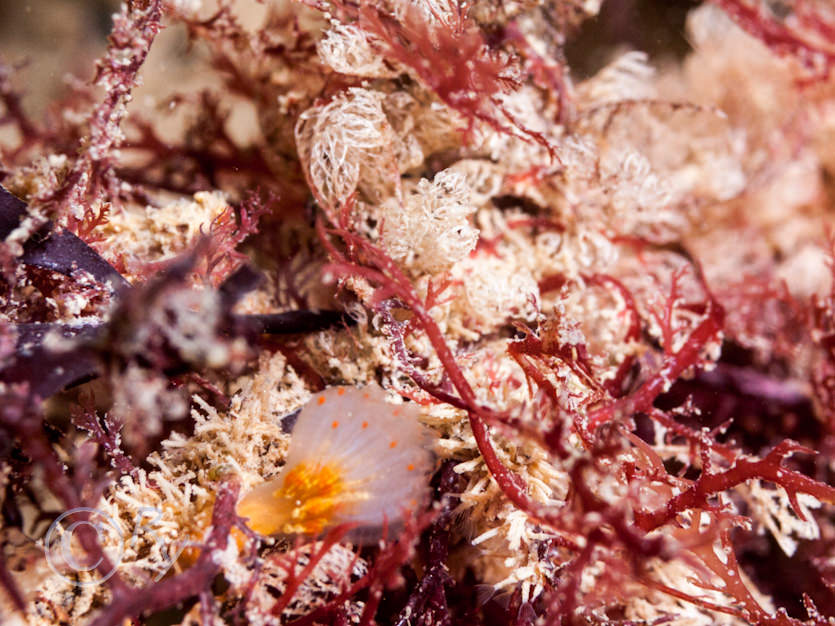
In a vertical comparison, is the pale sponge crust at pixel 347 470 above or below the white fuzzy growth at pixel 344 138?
below

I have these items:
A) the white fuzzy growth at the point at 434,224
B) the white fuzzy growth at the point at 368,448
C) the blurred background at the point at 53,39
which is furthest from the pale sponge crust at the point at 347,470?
the blurred background at the point at 53,39

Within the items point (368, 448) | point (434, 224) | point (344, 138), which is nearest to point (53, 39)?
point (344, 138)

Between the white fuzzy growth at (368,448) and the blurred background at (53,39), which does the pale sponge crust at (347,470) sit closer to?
the white fuzzy growth at (368,448)

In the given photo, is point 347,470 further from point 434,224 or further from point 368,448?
point 434,224

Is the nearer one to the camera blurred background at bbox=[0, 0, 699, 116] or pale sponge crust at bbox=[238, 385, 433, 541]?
pale sponge crust at bbox=[238, 385, 433, 541]

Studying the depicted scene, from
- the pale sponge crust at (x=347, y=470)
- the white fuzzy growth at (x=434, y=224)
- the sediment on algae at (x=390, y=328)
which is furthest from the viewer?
the white fuzzy growth at (x=434, y=224)

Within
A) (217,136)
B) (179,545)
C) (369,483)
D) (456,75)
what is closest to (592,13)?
(456,75)

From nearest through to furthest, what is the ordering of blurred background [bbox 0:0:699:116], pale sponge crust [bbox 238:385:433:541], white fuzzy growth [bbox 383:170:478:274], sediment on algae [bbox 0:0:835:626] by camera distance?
sediment on algae [bbox 0:0:835:626], pale sponge crust [bbox 238:385:433:541], white fuzzy growth [bbox 383:170:478:274], blurred background [bbox 0:0:699:116]

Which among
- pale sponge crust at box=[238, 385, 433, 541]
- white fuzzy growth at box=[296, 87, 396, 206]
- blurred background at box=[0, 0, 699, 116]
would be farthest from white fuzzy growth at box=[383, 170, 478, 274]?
blurred background at box=[0, 0, 699, 116]

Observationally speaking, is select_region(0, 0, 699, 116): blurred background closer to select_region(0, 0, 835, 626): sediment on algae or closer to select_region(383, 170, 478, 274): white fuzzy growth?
select_region(0, 0, 835, 626): sediment on algae
